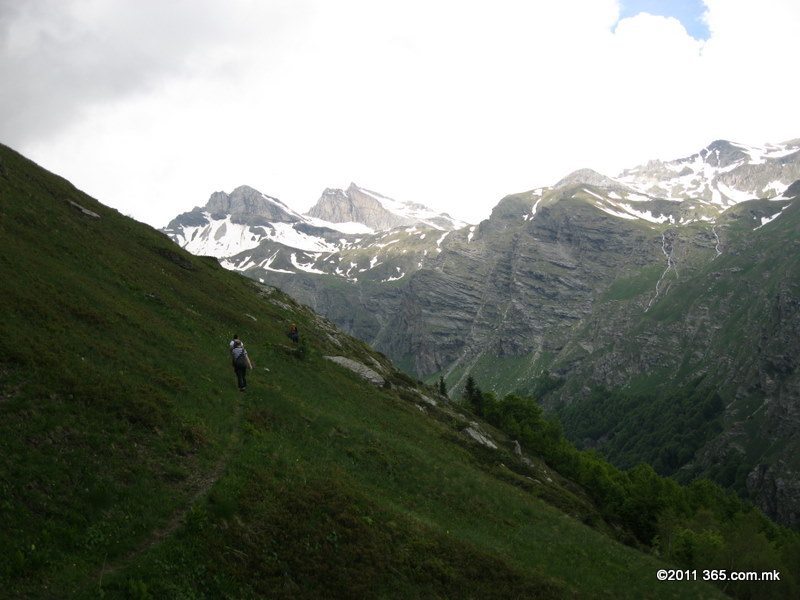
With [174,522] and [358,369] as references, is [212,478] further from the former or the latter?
[358,369]

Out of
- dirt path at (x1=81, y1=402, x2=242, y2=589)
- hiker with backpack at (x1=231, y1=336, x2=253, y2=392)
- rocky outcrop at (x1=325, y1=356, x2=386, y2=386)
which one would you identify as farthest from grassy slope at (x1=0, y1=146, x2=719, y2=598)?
rocky outcrop at (x1=325, y1=356, x2=386, y2=386)

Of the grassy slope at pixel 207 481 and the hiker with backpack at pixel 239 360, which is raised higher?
the hiker with backpack at pixel 239 360

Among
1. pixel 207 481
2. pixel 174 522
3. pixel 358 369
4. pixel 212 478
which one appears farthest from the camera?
pixel 358 369

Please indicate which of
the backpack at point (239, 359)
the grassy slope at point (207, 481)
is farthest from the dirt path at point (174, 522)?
the backpack at point (239, 359)

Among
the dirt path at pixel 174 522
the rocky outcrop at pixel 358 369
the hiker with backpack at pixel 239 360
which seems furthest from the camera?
the rocky outcrop at pixel 358 369

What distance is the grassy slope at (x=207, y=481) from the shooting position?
1530 centimetres

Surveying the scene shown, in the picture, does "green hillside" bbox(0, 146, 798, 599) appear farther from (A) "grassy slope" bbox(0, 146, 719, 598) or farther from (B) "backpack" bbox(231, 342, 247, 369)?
(B) "backpack" bbox(231, 342, 247, 369)

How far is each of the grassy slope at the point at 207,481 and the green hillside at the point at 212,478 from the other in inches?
3.2

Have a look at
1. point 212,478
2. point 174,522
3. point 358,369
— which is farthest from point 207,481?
point 358,369

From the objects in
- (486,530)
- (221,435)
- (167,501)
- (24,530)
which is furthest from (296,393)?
(24,530)

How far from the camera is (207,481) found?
19578mm

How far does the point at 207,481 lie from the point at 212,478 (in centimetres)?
32

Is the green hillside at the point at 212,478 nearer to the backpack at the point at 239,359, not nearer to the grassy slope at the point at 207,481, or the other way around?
the grassy slope at the point at 207,481

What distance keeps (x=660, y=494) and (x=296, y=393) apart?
62166 millimetres
